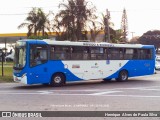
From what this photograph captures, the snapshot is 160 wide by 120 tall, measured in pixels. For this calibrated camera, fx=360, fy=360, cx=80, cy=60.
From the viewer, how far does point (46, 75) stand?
65.8 feet

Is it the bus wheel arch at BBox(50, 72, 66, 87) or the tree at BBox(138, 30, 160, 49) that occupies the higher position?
the tree at BBox(138, 30, 160, 49)

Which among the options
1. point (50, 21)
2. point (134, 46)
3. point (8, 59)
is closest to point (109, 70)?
point (134, 46)

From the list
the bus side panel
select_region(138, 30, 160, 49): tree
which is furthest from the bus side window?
select_region(138, 30, 160, 49): tree

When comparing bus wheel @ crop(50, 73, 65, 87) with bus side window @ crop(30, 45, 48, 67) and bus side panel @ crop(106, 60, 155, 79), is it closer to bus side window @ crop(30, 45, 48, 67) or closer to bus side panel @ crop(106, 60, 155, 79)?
bus side window @ crop(30, 45, 48, 67)

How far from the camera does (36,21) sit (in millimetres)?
50625

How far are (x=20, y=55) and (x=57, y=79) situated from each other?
2560 mm

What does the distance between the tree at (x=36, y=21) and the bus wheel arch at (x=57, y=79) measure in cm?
3002

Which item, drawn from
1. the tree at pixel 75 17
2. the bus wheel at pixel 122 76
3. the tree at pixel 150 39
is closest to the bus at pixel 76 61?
the bus wheel at pixel 122 76

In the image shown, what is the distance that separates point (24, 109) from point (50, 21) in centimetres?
3903

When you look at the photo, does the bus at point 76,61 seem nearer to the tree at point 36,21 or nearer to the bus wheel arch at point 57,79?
the bus wheel arch at point 57,79

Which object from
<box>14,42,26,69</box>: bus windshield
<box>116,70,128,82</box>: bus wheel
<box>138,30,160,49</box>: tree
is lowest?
<box>116,70,128,82</box>: bus wheel

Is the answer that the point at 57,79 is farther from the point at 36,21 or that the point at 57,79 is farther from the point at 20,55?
the point at 36,21

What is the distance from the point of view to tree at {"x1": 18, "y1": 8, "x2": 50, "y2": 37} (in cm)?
5028

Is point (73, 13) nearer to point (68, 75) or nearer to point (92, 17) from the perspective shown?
point (92, 17)
